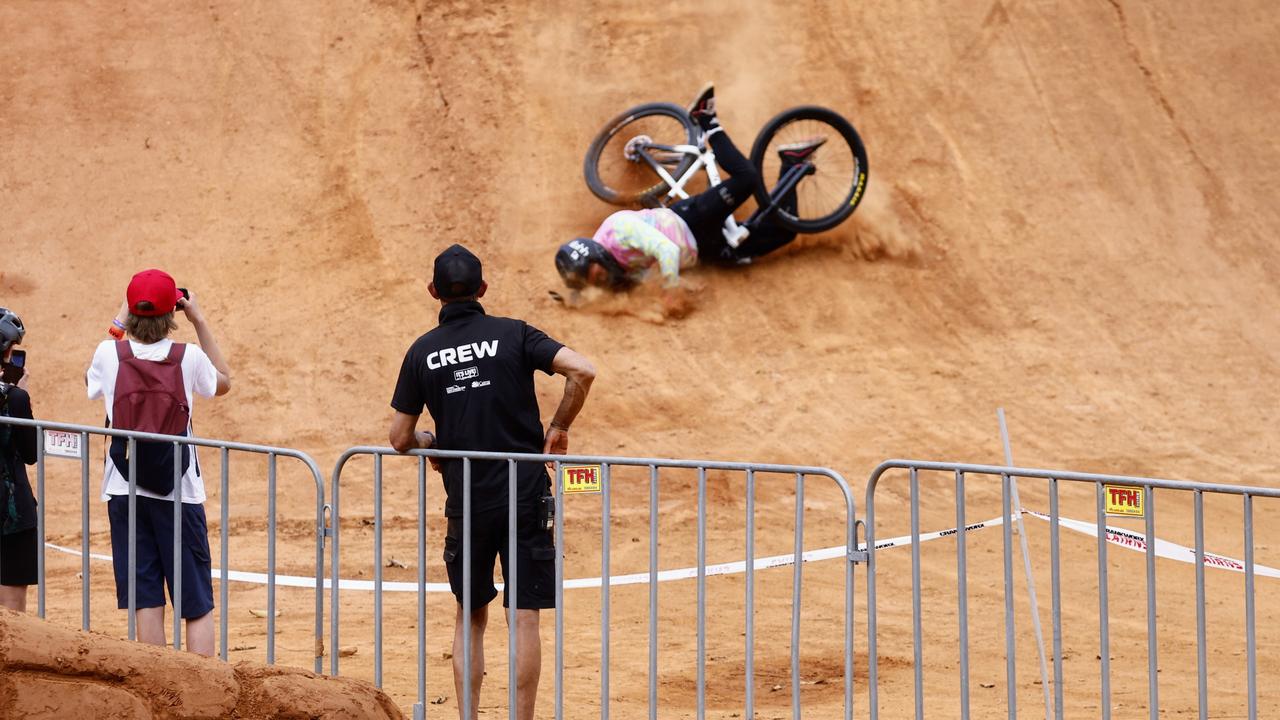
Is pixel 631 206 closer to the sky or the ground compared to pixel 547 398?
closer to the sky

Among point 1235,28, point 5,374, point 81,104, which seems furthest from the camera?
point 1235,28

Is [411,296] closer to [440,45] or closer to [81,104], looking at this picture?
[440,45]

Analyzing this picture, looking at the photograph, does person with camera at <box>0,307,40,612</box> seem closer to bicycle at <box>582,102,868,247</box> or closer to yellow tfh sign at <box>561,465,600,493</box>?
yellow tfh sign at <box>561,465,600,493</box>

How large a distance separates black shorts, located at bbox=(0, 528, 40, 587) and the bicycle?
31.3 ft

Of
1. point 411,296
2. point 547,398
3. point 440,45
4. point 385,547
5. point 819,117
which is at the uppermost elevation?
point 440,45

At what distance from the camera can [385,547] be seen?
1182 centimetres

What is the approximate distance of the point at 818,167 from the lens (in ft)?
53.3

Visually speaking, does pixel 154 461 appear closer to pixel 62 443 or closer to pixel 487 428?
pixel 62 443

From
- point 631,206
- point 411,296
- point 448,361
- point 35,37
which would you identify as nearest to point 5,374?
point 448,361

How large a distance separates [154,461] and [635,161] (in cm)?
1020

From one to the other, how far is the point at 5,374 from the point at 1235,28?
1574 centimetres

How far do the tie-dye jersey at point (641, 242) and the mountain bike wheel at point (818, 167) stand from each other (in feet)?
3.43

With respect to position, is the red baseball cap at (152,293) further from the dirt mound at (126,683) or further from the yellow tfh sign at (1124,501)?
the yellow tfh sign at (1124,501)

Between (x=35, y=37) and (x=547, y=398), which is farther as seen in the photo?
(x=35, y=37)
